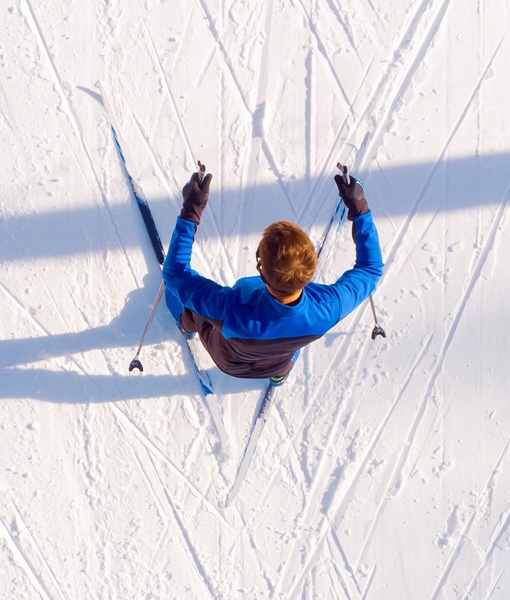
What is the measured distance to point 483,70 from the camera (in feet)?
9.95

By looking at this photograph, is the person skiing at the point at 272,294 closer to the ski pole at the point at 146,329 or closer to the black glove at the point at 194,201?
the black glove at the point at 194,201

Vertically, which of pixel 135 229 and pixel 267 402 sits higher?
pixel 135 229

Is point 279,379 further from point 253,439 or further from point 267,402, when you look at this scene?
point 253,439

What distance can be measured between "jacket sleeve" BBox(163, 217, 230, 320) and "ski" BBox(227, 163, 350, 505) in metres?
1.07

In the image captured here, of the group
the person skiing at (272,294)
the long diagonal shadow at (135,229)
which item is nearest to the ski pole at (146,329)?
the long diagonal shadow at (135,229)

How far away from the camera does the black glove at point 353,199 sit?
2242mm

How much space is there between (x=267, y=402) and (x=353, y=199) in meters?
1.28

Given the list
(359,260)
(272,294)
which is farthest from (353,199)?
(272,294)

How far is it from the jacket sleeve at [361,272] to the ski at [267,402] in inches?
30.2

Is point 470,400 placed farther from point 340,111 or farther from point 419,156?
point 340,111

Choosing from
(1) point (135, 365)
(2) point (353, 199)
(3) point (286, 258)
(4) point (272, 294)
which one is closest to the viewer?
(3) point (286, 258)

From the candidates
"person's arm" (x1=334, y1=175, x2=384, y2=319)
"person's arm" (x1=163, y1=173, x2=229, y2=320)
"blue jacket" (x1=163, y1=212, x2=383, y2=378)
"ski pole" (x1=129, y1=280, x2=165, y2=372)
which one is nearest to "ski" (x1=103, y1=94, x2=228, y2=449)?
"ski pole" (x1=129, y1=280, x2=165, y2=372)

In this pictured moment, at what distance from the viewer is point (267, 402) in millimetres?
3020

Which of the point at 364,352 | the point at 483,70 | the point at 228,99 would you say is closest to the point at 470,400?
the point at 364,352
